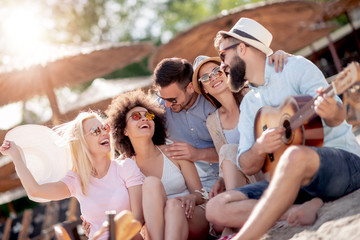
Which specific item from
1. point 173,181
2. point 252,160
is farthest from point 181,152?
point 252,160

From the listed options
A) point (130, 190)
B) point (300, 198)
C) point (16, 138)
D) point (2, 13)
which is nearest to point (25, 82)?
point (16, 138)

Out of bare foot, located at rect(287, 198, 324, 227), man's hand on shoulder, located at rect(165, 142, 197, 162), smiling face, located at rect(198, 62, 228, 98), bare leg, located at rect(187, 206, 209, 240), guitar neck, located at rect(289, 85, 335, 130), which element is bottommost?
bare leg, located at rect(187, 206, 209, 240)

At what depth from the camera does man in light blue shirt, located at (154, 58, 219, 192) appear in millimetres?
4539

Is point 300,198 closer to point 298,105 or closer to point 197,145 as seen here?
point 298,105

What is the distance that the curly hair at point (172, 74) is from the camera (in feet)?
15.1

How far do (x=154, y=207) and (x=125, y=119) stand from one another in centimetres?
113

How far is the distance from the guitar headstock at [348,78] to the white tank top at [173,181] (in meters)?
2.04

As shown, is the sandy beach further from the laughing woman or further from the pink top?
the pink top

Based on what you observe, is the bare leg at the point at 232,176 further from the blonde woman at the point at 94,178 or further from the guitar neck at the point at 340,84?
the guitar neck at the point at 340,84

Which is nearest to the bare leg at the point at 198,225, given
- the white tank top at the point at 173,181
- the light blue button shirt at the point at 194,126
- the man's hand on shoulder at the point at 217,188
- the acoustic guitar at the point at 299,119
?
the man's hand on shoulder at the point at 217,188

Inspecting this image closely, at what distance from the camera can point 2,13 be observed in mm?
24531

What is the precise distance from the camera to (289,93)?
330 cm

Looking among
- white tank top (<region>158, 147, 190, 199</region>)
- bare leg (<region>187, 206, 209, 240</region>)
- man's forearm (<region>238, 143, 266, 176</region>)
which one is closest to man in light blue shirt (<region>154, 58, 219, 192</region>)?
white tank top (<region>158, 147, 190, 199</region>)

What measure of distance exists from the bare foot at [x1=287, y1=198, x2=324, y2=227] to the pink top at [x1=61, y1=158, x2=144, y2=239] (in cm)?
148
